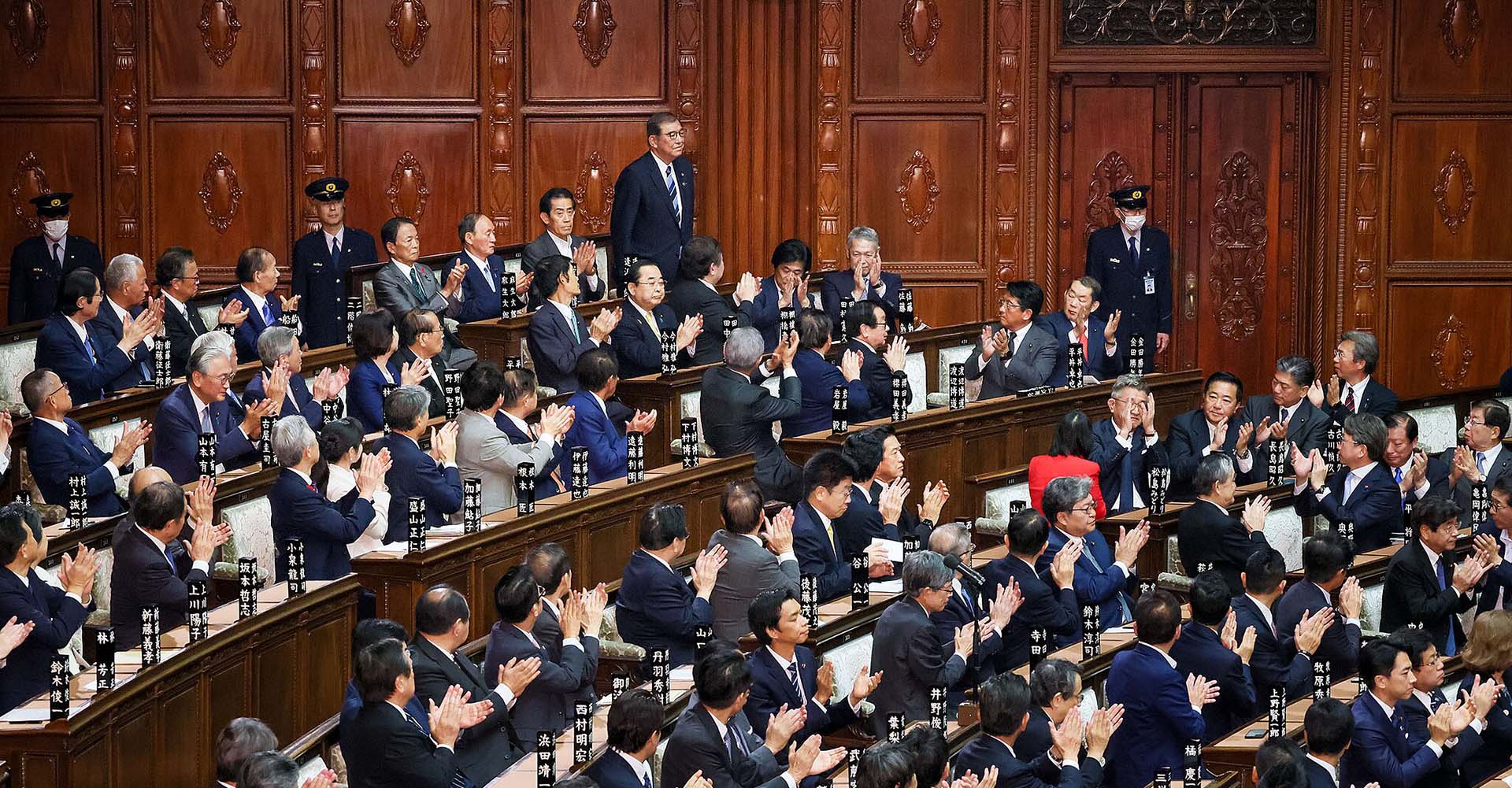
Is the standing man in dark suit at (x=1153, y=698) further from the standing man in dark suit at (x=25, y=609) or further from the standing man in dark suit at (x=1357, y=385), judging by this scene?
the standing man in dark suit at (x=25, y=609)

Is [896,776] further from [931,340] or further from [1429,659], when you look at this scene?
[931,340]

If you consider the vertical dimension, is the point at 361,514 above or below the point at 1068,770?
above

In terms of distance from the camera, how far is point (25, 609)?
6.40 metres

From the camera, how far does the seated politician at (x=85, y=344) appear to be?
888 centimetres

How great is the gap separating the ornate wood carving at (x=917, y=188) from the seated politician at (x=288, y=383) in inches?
183

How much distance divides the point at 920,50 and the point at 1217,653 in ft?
19.5

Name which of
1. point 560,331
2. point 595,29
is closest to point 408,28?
point 595,29

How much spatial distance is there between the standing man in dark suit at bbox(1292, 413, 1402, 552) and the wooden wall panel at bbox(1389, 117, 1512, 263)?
3661mm

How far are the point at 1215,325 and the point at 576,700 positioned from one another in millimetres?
7081

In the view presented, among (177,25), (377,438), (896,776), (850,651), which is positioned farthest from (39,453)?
(177,25)

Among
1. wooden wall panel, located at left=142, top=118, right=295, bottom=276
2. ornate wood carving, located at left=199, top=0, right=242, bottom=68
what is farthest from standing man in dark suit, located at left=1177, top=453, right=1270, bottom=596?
ornate wood carving, located at left=199, top=0, right=242, bottom=68

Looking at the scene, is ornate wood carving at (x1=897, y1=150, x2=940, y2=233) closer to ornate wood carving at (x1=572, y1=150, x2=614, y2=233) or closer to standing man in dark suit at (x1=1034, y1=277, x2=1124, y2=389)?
ornate wood carving at (x1=572, y1=150, x2=614, y2=233)

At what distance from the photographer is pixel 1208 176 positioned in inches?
495

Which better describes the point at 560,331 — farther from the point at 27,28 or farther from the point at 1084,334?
the point at 27,28
